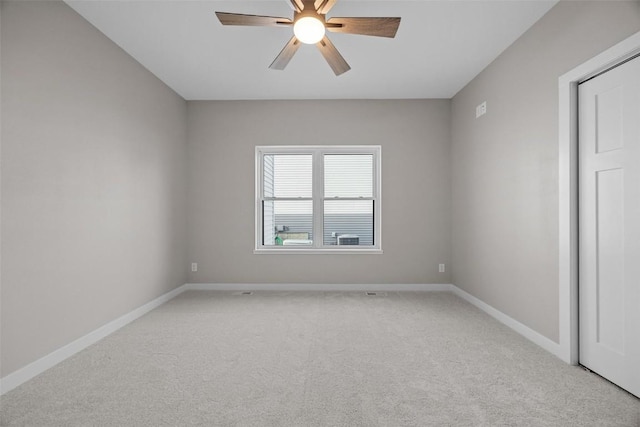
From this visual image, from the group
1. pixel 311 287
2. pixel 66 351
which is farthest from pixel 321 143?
pixel 66 351

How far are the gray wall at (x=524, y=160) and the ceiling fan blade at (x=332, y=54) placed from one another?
1.64 meters

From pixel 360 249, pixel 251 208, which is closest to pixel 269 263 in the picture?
pixel 251 208

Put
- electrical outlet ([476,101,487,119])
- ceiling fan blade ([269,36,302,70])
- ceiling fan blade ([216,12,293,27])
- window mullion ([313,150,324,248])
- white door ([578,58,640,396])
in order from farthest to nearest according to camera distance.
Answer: window mullion ([313,150,324,248]), electrical outlet ([476,101,487,119]), ceiling fan blade ([269,36,302,70]), ceiling fan blade ([216,12,293,27]), white door ([578,58,640,396])

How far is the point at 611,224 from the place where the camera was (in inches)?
88.0

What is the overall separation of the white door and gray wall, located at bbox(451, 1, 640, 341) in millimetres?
241

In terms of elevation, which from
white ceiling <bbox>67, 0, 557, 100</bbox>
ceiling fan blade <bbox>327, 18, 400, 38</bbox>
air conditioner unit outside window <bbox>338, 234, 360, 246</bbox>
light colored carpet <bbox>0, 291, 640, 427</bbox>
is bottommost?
light colored carpet <bbox>0, 291, 640, 427</bbox>

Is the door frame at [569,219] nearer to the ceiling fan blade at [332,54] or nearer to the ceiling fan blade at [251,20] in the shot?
the ceiling fan blade at [332,54]

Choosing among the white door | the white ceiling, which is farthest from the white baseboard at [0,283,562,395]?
the white ceiling

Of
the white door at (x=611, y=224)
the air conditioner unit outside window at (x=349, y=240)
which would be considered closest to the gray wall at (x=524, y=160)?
the white door at (x=611, y=224)

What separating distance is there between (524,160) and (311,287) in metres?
3.06

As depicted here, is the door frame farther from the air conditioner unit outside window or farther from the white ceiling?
the air conditioner unit outside window

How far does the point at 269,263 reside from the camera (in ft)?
16.1

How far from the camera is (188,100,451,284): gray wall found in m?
4.85

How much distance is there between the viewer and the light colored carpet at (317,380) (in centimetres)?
187
